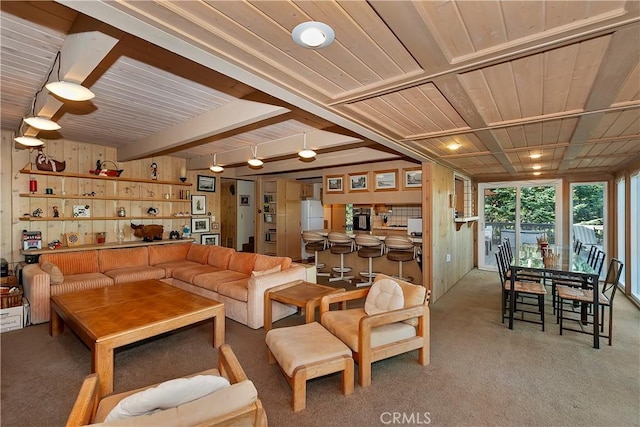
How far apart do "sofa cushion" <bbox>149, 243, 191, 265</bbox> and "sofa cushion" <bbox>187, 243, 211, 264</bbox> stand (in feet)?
0.40

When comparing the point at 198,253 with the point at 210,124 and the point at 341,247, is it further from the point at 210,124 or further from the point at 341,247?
the point at 210,124

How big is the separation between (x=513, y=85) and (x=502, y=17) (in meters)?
0.83

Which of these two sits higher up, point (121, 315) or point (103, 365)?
point (121, 315)

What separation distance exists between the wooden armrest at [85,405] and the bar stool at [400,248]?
13.4ft

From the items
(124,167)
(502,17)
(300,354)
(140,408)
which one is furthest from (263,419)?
(124,167)

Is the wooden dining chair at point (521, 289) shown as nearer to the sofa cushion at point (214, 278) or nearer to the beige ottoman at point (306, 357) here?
the beige ottoman at point (306, 357)

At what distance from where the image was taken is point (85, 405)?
4.35ft

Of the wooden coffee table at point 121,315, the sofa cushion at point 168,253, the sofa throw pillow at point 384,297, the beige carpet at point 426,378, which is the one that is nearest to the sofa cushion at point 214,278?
the wooden coffee table at point 121,315

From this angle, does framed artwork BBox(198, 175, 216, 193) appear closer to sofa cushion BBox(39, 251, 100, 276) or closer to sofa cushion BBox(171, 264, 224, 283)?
sofa cushion BBox(171, 264, 224, 283)

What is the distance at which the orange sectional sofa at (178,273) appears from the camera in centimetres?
357

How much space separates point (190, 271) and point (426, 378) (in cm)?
358

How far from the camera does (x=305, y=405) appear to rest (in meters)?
2.12

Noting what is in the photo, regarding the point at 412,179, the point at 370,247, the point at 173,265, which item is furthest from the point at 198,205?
the point at 412,179

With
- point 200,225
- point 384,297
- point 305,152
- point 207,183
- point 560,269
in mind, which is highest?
point 305,152
